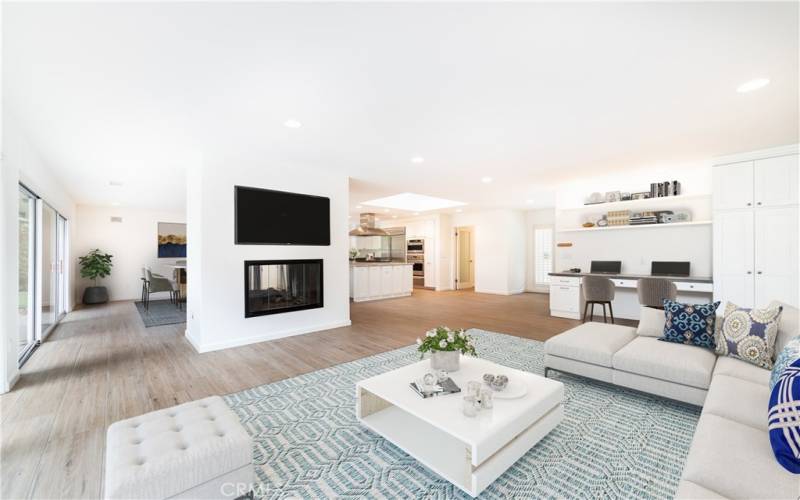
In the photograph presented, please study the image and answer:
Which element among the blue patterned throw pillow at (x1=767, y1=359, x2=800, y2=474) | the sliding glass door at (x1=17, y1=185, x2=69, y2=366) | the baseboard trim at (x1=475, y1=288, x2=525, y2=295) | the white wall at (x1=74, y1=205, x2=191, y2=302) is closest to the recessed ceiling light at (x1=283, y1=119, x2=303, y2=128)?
the sliding glass door at (x1=17, y1=185, x2=69, y2=366)

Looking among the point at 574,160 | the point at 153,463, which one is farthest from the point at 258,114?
the point at 574,160

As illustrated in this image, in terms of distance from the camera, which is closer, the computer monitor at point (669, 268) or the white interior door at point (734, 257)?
the white interior door at point (734, 257)

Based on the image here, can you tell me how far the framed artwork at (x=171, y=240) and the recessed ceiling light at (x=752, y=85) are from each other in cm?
1141

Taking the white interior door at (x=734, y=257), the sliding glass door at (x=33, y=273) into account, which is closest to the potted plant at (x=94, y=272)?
the sliding glass door at (x=33, y=273)

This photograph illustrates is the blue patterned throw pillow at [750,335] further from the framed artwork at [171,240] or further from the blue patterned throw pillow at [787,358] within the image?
the framed artwork at [171,240]

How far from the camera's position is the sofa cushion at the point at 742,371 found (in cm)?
218

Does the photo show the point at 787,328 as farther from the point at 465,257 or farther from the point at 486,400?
the point at 465,257

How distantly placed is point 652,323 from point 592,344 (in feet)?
2.41

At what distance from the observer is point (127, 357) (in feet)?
13.0

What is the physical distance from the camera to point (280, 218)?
4.75 m

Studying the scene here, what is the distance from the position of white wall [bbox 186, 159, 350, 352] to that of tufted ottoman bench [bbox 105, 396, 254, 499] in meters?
2.72

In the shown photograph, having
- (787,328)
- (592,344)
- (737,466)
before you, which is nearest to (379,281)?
(592,344)

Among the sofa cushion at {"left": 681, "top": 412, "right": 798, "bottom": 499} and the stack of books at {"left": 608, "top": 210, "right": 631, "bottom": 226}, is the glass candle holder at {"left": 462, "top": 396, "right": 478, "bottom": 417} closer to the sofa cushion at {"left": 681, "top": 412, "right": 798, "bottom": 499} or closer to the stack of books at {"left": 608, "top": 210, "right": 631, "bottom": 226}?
the sofa cushion at {"left": 681, "top": 412, "right": 798, "bottom": 499}

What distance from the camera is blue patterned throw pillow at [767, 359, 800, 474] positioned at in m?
1.25
